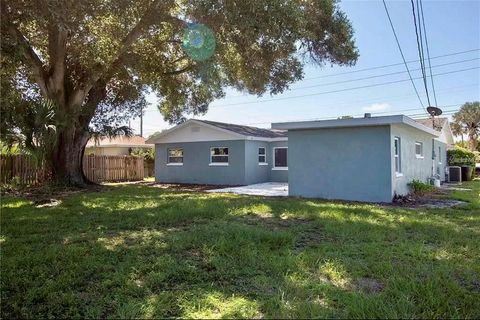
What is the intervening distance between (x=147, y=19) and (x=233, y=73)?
4.62 meters

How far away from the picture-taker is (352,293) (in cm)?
379

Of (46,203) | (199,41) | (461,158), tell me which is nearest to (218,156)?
(199,41)

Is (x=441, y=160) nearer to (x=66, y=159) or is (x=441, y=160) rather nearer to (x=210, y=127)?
(x=210, y=127)

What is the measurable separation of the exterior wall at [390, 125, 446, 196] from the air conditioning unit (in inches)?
181

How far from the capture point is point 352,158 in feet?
40.8

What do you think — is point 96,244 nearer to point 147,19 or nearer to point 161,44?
point 147,19

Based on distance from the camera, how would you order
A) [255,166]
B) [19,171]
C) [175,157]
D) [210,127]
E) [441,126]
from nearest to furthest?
[19,171] → [255,166] → [210,127] → [175,157] → [441,126]

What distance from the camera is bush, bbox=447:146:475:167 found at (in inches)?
960

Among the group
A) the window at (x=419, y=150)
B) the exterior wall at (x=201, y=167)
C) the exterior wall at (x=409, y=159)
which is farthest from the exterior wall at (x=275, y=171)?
the exterior wall at (x=409, y=159)

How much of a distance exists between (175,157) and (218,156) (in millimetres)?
3070

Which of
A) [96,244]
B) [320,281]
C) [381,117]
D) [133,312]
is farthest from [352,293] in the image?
[381,117]

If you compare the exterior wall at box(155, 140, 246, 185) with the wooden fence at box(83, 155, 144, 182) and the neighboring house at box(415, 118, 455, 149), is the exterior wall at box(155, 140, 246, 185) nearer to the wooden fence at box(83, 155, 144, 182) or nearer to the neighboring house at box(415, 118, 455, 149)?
the wooden fence at box(83, 155, 144, 182)

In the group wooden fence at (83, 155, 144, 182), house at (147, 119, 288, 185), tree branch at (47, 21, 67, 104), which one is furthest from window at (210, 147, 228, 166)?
tree branch at (47, 21, 67, 104)

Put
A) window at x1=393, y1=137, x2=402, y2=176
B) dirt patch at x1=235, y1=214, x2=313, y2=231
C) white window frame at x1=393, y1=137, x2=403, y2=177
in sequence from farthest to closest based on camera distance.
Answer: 1. window at x1=393, y1=137, x2=402, y2=176
2. white window frame at x1=393, y1=137, x2=403, y2=177
3. dirt patch at x1=235, y1=214, x2=313, y2=231
